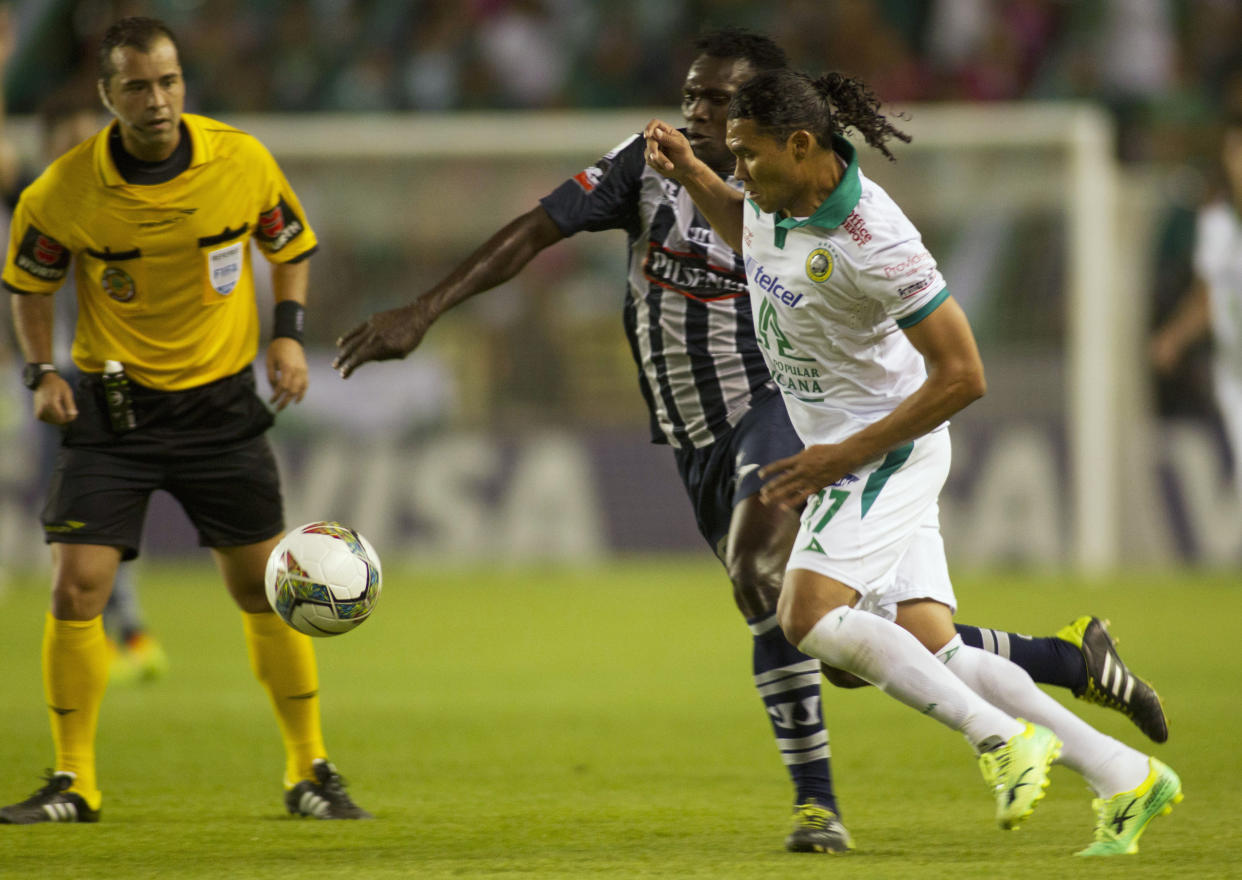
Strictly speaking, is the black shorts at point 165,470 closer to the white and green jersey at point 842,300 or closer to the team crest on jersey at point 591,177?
the team crest on jersey at point 591,177

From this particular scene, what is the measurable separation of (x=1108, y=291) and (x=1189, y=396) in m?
0.95

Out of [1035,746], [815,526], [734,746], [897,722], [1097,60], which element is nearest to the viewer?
[1035,746]

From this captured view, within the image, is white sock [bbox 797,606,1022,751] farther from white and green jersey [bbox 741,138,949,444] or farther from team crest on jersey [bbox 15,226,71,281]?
team crest on jersey [bbox 15,226,71,281]

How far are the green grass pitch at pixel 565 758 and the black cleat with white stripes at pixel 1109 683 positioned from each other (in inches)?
11.4

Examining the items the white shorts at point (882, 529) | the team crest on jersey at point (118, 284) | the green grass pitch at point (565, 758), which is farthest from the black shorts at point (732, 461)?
the team crest on jersey at point (118, 284)

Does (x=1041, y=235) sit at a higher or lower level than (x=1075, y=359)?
higher

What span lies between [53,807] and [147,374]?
1.23m

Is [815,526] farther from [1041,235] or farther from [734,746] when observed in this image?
[1041,235]

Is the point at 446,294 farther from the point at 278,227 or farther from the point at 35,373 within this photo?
the point at 35,373

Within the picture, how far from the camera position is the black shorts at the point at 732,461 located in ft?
15.4

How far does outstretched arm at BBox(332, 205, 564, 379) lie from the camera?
4516 millimetres

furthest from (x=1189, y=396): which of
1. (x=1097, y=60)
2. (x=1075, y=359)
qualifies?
(x=1097, y=60)

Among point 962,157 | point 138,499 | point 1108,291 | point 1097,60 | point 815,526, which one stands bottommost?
point 815,526

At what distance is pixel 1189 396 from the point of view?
1254 centimetres
